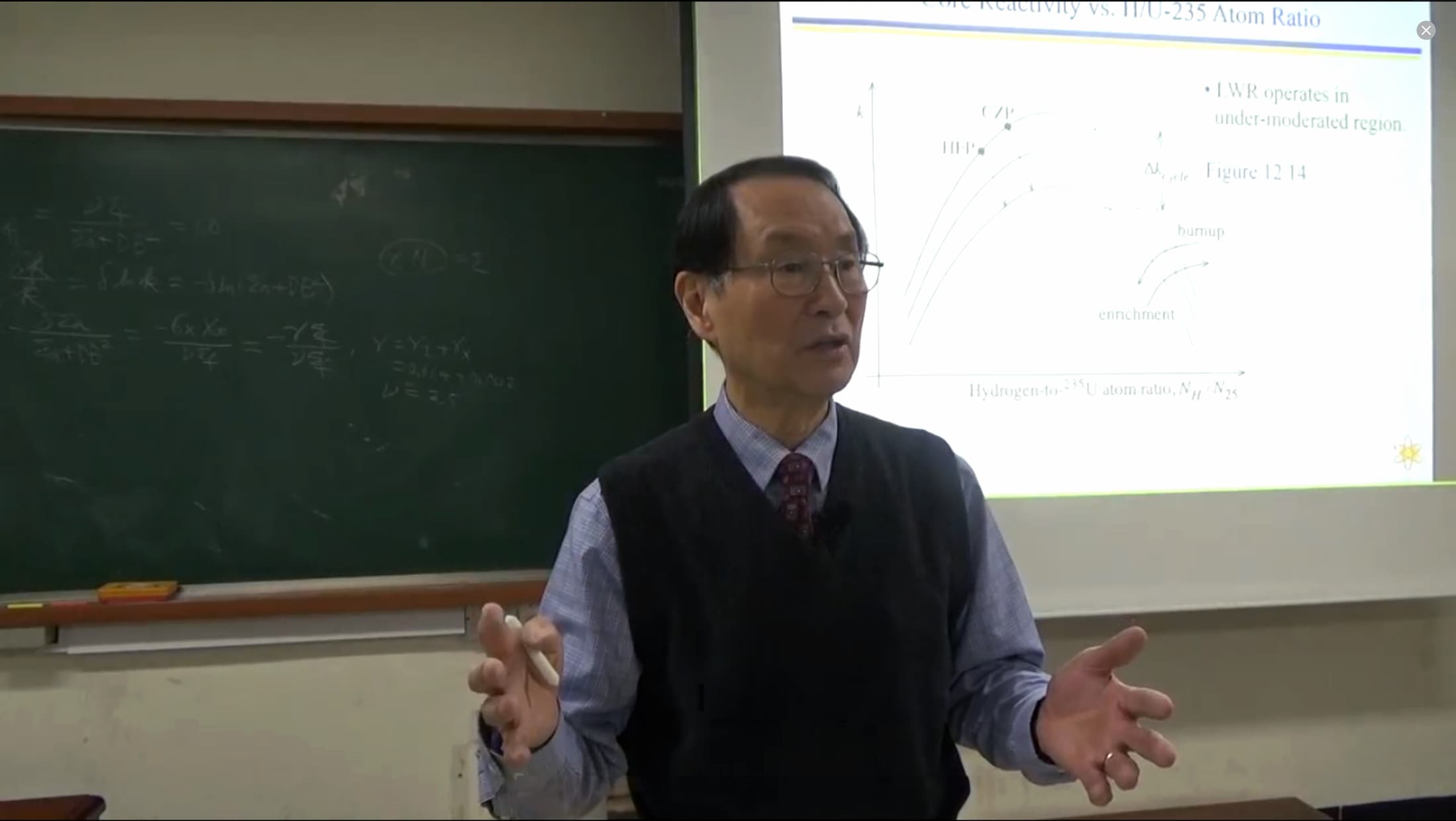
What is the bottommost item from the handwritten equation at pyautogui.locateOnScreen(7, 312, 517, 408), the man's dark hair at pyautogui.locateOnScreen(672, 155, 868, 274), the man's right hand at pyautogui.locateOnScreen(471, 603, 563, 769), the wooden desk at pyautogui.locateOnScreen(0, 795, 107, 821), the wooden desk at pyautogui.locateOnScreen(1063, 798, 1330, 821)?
the wooden desk at pyautogui.locateOnScreen(1063, 798, 1330, 821)

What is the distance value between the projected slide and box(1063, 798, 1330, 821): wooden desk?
0.52 meters

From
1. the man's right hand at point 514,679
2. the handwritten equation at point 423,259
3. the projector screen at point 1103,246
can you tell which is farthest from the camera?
the handwritten equation at point 423,259

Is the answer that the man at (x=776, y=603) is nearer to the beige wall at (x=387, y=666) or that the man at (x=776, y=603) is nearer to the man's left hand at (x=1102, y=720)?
the man's left hand at (x=1102, y=720)

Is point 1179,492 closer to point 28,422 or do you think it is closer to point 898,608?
point 898,608

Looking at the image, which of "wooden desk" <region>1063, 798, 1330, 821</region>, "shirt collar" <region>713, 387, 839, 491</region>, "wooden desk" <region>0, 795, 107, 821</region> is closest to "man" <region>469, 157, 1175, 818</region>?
"shirt collar" <region>713, 387, 839, 491</region>

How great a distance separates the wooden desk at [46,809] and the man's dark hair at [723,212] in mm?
898

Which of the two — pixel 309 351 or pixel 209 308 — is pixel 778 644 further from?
pixel 209 308

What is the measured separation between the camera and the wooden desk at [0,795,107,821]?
2.98 feet

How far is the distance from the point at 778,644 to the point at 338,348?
118cm

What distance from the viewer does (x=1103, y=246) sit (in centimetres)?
153

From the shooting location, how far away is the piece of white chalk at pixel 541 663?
0.73 metres

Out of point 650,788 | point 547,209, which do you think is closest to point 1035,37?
point 547,209

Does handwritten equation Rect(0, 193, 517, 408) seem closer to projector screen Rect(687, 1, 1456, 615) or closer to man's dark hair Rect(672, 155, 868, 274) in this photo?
projector screen Rect(687, 1, 1456, 615)

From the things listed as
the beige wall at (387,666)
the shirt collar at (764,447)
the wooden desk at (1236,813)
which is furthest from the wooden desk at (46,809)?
the wooden desk at (1236,813)
